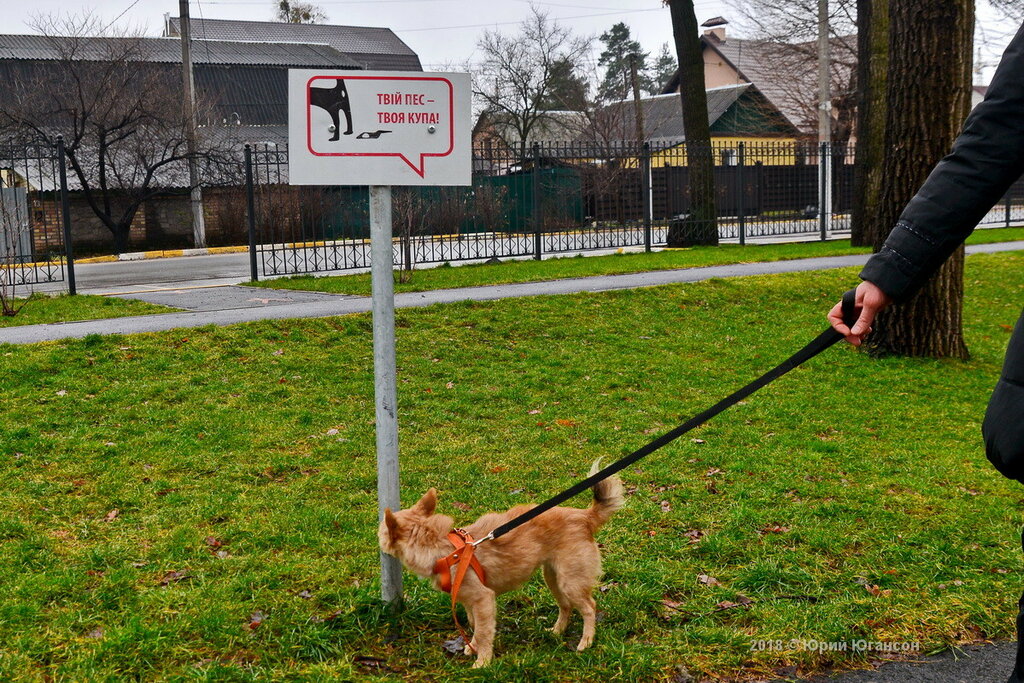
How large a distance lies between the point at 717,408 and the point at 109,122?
2844 cm

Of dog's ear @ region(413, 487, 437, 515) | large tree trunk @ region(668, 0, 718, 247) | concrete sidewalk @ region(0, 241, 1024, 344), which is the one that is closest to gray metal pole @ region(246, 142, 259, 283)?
concrete sidewalk @ region(0, 241, 1024, 344)

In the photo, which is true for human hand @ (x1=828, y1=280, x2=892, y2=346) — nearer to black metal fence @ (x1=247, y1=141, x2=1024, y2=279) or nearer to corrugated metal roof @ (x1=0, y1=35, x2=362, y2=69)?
black metal fence @ (x1=247, y1=141, x2=1024, y2=279)

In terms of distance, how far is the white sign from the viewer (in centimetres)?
352

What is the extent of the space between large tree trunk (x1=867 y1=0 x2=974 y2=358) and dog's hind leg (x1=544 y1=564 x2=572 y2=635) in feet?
20.5

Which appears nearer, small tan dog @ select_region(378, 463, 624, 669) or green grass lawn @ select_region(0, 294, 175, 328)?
small tan dog @ select_region(378, 463, 624, 669)

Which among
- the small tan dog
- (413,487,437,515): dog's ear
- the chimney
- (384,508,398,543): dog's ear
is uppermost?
the chimney

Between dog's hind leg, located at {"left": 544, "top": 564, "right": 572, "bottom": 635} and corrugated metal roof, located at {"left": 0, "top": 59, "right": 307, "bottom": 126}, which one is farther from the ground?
corrugated metal roof, located at {"left": 0, "top": 59, "right": 307, "bottom": 126}

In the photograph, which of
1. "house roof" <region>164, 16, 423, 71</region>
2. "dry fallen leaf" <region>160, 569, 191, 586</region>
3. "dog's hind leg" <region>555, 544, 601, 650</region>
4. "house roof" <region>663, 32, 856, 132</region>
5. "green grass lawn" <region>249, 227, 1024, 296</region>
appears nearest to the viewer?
"dog's hind leg" <region>555, 544, 601, 650</region>

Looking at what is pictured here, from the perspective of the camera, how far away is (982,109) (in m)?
2.32

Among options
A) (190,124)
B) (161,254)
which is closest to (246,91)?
(190,124)

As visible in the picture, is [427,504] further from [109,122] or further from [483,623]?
[109,122]

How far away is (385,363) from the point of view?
379 centimetres

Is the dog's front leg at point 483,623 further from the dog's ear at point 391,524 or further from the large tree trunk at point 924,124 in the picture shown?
the large tree trunk at point 924,124

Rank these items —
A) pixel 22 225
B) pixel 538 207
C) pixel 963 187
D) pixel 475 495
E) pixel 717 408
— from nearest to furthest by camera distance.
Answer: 1. pixel 963 187
2. pixel 717 408
3. pixel 475 495
4. pixel 22 225
5. pixel 538 207
